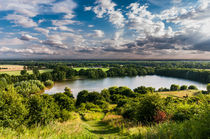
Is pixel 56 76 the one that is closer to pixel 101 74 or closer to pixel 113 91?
pixel 101 74

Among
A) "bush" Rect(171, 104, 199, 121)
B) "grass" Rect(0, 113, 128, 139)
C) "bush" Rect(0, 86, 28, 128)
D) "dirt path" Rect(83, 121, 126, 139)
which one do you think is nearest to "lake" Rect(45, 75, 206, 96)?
"dirt path" Rect(83, 121, 126, 139)

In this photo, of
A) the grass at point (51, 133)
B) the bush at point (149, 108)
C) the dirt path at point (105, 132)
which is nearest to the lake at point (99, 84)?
the dirt path at point (105, 132)

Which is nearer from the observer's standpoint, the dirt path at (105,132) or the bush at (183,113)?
the bush at (183,113)

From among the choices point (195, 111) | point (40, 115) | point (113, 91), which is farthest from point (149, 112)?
point (113, 91)

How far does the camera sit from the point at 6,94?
834 centimetres

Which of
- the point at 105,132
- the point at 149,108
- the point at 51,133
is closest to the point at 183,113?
the point at 149,108

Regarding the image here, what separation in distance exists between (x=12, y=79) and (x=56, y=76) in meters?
24.0

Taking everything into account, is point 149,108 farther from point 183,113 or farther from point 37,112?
point 37,112

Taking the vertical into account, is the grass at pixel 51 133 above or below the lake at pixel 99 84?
above

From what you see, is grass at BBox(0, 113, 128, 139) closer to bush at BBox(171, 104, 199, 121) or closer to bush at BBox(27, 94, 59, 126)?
bush at BBox(27, 94, 59, 126)

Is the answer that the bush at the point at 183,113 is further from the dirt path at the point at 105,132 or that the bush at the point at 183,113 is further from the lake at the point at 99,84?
the lake at the point at 99,84

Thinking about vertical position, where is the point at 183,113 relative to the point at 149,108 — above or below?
above

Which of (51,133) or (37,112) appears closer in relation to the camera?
(51,133)

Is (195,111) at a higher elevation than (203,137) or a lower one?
lower
